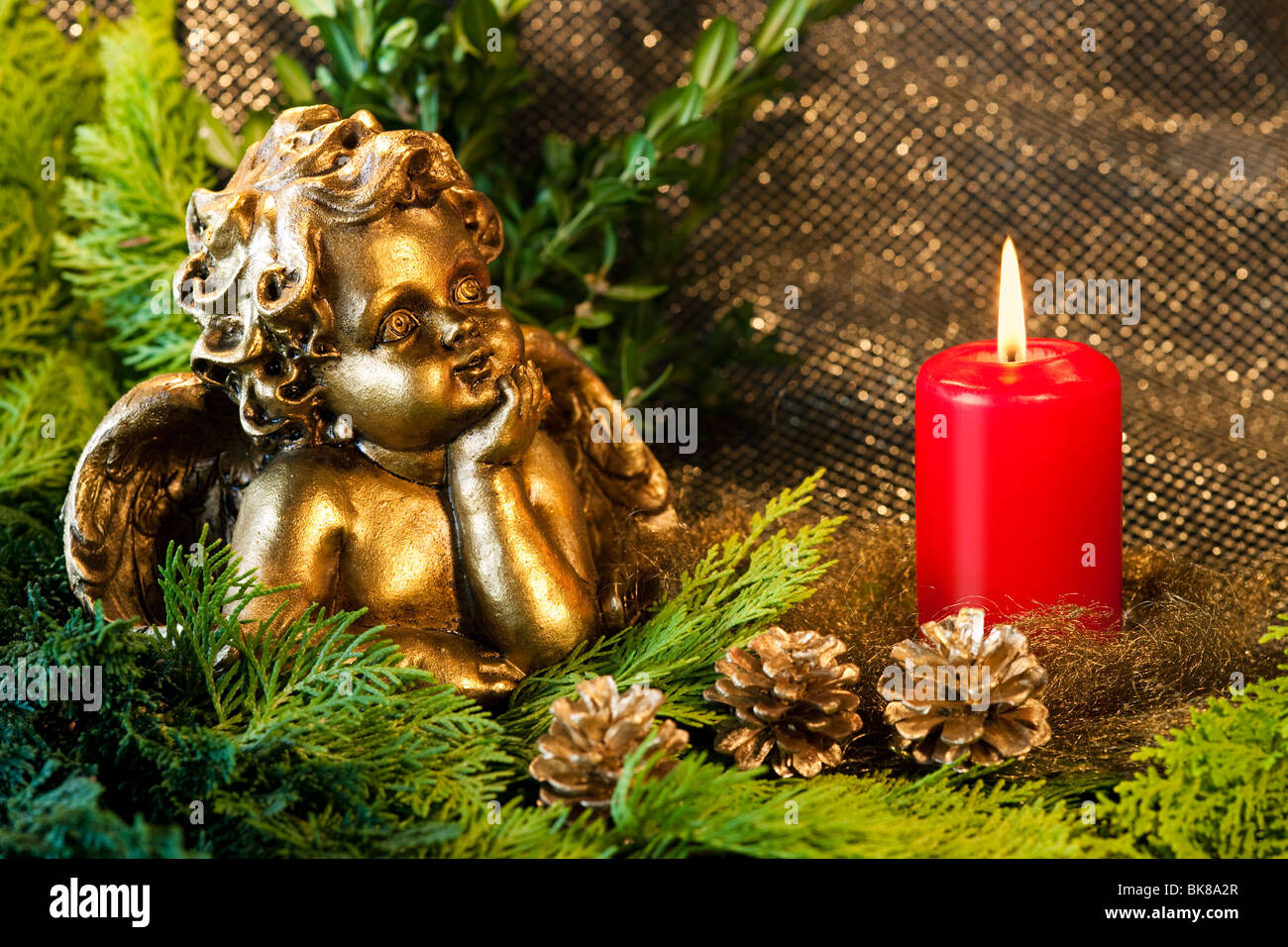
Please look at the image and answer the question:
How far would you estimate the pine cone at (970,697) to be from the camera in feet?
2.51

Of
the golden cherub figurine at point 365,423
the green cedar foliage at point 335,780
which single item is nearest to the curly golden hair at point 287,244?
the golden cherub figurine at point 365,423

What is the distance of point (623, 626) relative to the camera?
0.88 metres

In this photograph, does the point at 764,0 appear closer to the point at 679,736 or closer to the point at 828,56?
the point at 828,56

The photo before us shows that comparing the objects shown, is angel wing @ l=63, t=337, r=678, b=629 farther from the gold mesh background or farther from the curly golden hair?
the gold mesh background

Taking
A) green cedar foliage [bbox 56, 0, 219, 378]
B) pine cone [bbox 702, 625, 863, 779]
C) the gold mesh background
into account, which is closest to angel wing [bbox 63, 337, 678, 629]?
pine cone [bbox 702, 625, 863, 779]

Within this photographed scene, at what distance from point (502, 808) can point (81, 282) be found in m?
0.71

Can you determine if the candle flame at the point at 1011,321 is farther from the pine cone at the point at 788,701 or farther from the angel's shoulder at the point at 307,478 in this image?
the angel's shoulder at the point at 307,478

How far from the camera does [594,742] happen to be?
71cm

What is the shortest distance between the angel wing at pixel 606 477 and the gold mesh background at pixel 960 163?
1.28ft

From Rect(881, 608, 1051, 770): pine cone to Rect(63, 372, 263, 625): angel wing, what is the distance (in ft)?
1.42

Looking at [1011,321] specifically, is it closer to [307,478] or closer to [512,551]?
[512,551]

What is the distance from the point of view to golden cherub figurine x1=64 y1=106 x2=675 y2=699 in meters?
0.79

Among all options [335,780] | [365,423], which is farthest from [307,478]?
[335,780]

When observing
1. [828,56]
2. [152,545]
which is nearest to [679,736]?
[152,545]
